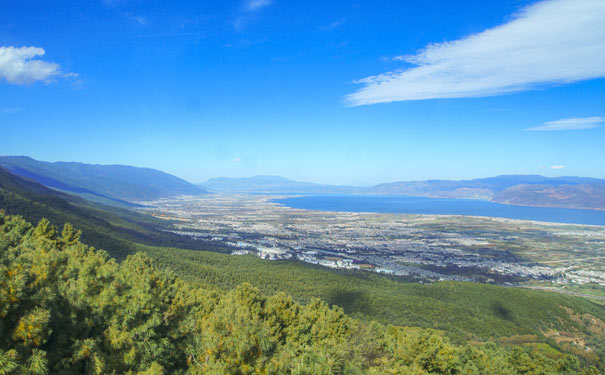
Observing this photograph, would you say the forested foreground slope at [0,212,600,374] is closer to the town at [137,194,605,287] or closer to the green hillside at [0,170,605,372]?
the green hillside at [0,170,605,372]

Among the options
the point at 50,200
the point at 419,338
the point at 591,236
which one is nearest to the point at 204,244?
the point at 50,200

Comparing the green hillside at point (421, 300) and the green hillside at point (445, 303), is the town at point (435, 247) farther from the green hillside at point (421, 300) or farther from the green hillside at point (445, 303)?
the green hillside at point (421, 300)

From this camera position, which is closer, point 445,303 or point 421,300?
point 445,303

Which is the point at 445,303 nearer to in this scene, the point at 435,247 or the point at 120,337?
the point at 120,337

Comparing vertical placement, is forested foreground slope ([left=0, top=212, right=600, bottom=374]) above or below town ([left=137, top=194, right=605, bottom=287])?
above

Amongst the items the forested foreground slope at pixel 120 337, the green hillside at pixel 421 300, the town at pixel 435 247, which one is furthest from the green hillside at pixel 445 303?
the forested foreground slope at pixel 120 337

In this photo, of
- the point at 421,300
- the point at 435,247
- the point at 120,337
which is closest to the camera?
the point at 120,337

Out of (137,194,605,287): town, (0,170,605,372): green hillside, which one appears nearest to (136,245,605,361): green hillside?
(0,170,605,372): green hillside

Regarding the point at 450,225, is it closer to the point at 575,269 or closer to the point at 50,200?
the point at 575,269

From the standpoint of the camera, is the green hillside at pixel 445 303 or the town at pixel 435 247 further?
the town at pixel 435 247

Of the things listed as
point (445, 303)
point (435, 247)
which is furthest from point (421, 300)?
point (435, 247)

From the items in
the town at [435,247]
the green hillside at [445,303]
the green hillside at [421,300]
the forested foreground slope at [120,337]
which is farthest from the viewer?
the town at [435,247]
